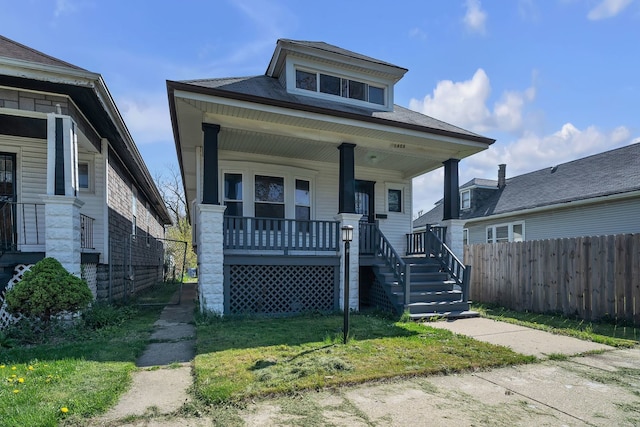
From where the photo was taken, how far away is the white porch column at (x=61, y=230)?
5895 mm

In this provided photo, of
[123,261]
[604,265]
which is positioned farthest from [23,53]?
[604,265]

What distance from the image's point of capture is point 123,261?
33.4 ft

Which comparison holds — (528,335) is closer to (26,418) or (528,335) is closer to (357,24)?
(26,418)

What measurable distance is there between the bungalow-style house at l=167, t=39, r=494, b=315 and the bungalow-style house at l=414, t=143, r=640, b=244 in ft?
11.6

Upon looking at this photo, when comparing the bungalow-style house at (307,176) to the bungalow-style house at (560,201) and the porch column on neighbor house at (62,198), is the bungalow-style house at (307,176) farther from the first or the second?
the bungalow-style house at (560,201)

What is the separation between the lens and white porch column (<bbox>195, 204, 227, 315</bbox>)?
684 centimetres

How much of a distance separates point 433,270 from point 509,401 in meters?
5.68

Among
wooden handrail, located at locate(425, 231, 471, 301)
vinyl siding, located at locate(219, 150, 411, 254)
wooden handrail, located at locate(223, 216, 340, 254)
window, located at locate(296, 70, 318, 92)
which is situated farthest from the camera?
vinyl siding, located at locate(219, 150, 411, 254)

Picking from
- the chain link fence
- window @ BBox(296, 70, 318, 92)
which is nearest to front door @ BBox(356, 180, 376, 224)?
window @ BBox(296, 70, 318, 92)

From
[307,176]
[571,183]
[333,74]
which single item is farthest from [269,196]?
[571,183]

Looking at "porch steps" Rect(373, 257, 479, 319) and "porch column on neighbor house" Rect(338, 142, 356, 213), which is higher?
"porch column on neighbor house" Rect(338, 142, 356, 213)

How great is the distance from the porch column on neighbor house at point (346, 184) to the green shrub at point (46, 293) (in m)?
5.17

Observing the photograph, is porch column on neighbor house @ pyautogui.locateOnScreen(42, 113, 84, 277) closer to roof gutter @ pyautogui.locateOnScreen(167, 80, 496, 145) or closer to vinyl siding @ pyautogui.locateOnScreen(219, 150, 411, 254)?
roof gutter @ pyautogui.locateOnScreen(167, 80, 496, 145)

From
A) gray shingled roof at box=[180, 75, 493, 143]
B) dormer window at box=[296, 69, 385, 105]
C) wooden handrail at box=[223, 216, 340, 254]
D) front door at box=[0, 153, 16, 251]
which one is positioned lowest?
wooden handrail at box=[223, 216, 340, 254]
